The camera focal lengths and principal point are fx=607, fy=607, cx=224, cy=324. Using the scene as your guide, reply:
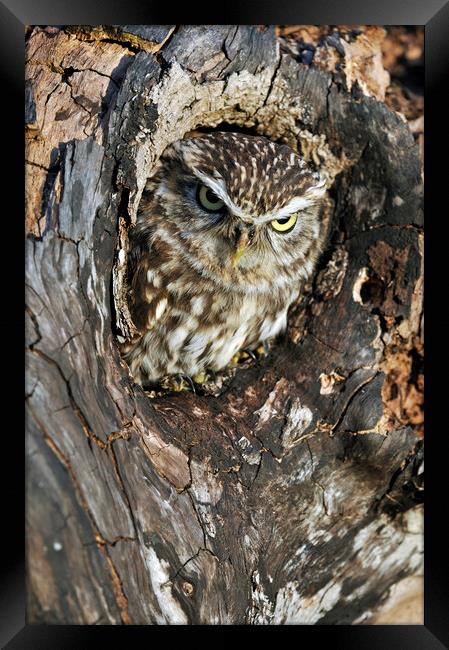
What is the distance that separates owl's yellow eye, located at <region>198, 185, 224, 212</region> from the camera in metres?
1.70

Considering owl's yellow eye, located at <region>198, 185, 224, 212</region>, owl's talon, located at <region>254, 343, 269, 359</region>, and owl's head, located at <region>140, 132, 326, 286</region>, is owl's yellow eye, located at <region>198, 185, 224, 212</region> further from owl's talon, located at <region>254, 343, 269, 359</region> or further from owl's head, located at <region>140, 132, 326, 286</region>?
owl's talon, located at <region>254, 343, 269, 359</region>

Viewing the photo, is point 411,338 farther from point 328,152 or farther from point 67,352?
point 67,352

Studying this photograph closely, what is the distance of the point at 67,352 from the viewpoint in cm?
148

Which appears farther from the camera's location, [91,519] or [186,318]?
[186,318]

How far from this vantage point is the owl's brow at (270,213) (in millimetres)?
1624

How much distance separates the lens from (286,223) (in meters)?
1.81

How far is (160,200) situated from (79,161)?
345 mm

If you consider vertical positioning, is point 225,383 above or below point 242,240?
below

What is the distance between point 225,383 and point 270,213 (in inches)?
21.6

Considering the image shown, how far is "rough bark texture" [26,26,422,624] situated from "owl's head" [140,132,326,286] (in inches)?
3.2
